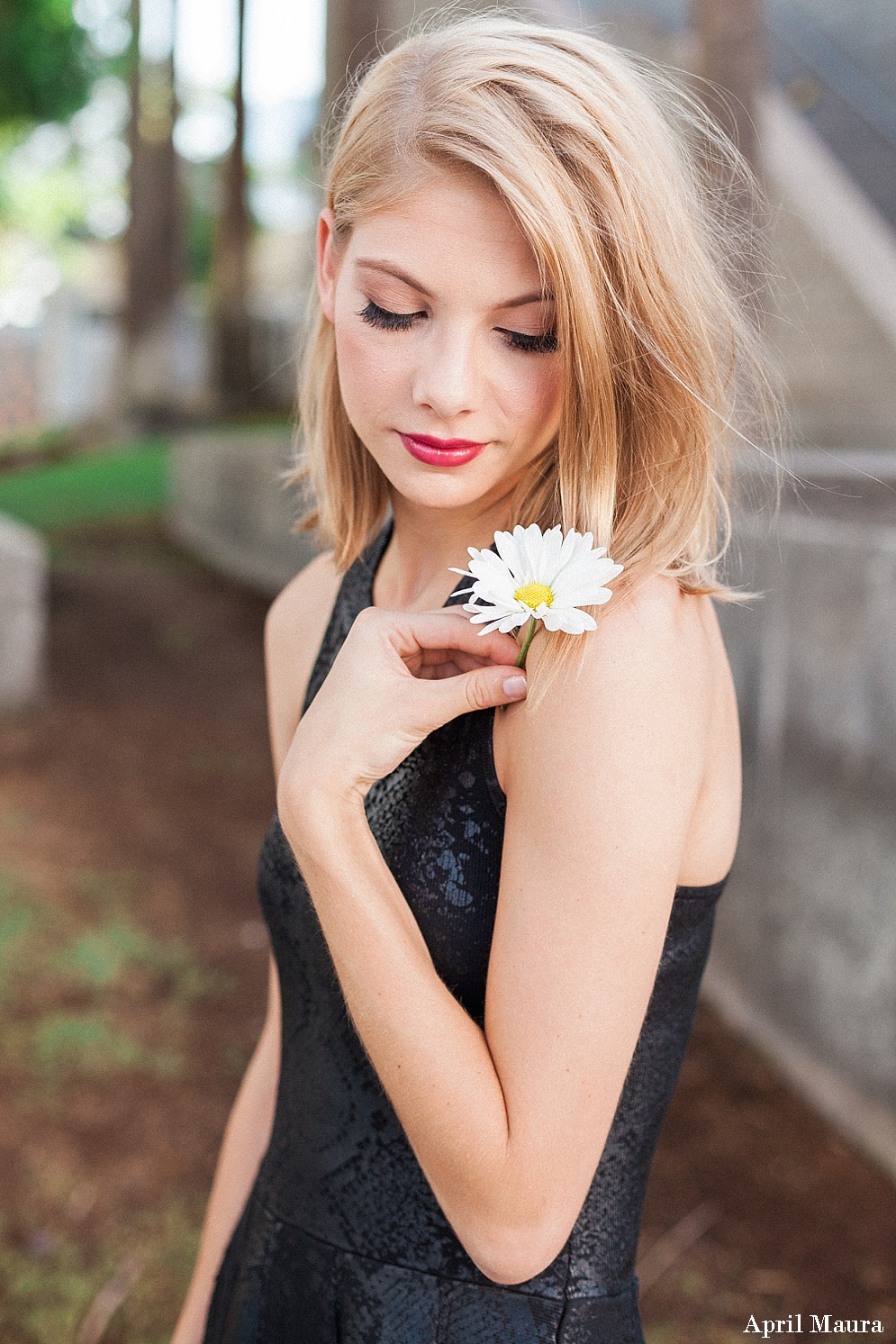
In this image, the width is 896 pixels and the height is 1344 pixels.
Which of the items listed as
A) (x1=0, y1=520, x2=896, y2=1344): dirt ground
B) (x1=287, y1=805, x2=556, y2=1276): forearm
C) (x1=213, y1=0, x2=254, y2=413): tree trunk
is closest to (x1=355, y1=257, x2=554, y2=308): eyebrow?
(x1=287, y1=805, x2=556, y2=1276): forearm

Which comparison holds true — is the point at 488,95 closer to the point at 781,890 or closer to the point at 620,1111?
the point at 620,1111

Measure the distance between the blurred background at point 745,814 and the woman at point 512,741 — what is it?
31 centimetres

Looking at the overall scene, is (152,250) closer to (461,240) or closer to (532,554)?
(461,240)

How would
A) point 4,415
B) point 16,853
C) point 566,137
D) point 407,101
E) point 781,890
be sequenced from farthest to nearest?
point 4,415
point 16,853
point 781,890
point 407,101
point 566,137

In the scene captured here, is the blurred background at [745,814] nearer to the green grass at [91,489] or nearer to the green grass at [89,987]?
the green grass at [89,987]

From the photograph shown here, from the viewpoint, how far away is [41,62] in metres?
20.3

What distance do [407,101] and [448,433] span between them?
370 millimetres

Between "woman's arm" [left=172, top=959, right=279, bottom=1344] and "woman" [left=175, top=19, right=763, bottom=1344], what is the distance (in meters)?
0.28

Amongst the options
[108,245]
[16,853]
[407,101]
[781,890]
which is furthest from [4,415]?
[108,245]

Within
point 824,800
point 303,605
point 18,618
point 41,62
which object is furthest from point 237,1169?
point 41,62

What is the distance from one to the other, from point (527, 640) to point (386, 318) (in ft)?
1.38

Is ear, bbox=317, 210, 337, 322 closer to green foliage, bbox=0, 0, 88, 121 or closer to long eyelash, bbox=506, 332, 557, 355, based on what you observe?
long eyelash, bbox=506, 332, 557, 355

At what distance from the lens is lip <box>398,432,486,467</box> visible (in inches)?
54.7

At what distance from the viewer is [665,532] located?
1319 millimetres
